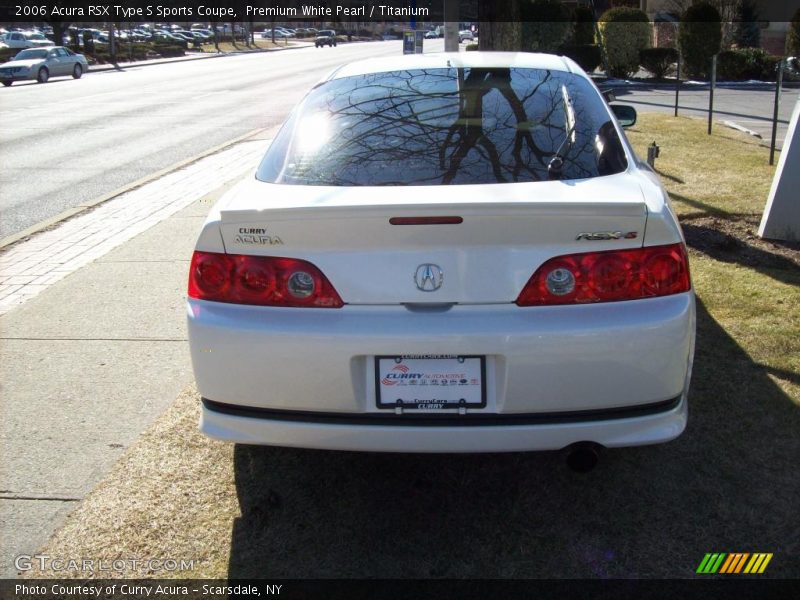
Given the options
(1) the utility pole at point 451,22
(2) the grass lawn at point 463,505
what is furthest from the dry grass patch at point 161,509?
(1) the utility pole at point 451,22

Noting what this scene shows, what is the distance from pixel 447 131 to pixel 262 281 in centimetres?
118

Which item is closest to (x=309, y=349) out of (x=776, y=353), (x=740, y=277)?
(x=776, y=353)

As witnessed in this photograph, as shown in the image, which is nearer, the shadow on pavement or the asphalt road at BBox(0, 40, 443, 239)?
the shadow on pavement

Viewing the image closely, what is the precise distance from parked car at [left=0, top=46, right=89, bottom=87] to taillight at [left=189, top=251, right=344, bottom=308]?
35.6 metres

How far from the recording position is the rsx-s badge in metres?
2.92

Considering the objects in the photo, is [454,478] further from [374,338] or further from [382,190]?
[382,190]

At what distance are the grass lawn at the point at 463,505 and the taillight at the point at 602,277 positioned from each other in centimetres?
91

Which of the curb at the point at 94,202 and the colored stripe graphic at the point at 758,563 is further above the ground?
the curb at the point at 94,202

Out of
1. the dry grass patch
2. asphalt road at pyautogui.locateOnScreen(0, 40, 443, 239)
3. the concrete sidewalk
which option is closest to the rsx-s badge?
the dry grass patch

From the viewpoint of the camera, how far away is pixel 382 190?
3.13 m

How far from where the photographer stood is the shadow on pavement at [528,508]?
3.00m

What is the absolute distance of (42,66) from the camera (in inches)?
1393

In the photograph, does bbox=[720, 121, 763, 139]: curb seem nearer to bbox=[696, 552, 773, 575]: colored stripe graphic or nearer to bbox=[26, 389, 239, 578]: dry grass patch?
bbox=[696, 552, 773, 575]: colored stripe graphic

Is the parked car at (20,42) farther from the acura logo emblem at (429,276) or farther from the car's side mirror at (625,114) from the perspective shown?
the acura logo emblem at (429,276)
